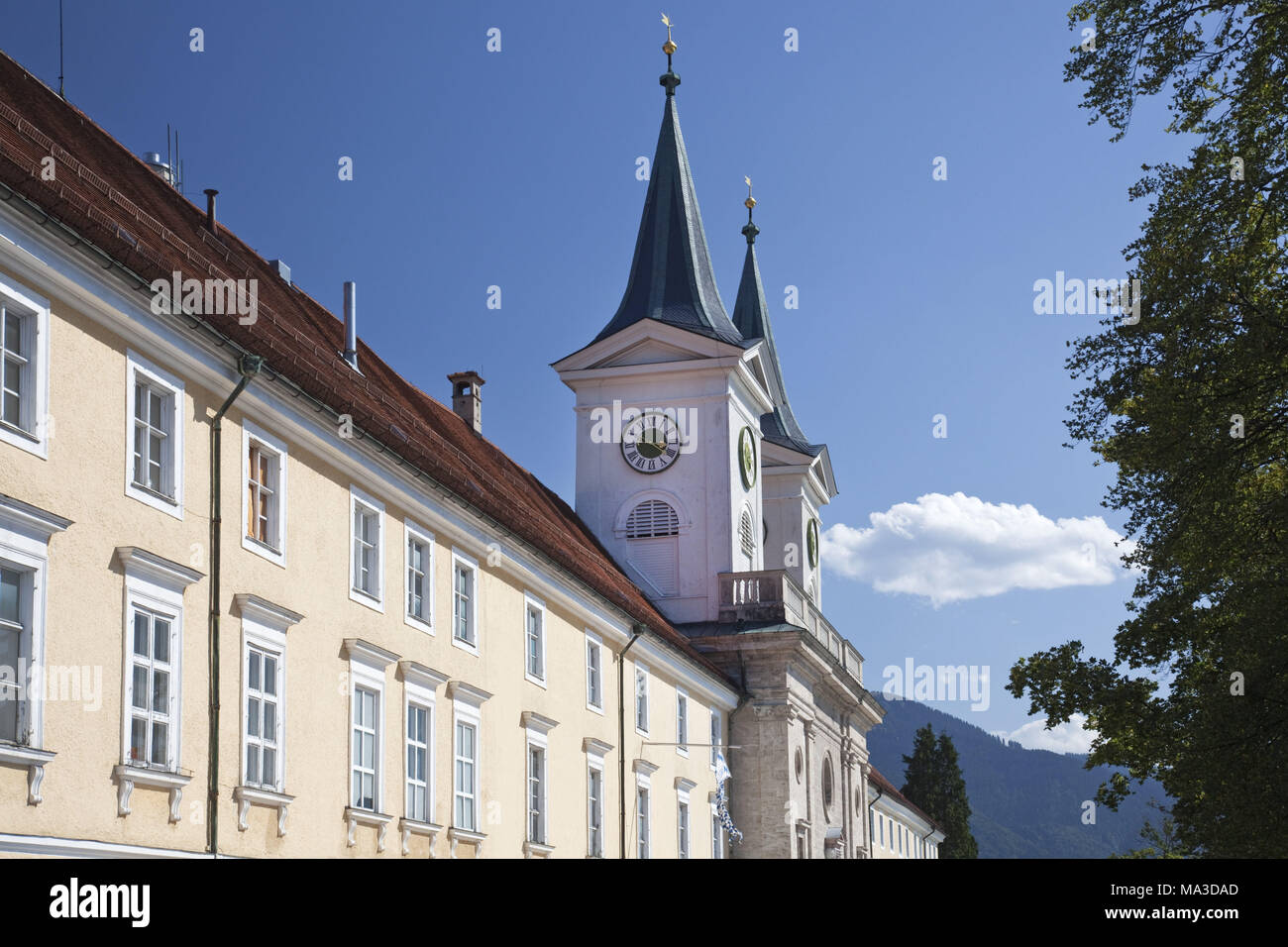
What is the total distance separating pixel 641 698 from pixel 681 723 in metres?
3.74

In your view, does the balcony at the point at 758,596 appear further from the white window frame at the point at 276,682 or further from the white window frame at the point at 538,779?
the white window frame at the point at 276,682

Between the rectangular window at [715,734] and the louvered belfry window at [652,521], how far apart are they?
6.93 meters

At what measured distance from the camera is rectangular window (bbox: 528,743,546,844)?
29661mm

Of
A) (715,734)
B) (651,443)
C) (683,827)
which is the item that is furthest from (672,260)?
(683,827)

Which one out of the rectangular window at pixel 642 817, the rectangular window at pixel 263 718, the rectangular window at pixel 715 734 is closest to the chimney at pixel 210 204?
the rectangular window at pixel 263 718

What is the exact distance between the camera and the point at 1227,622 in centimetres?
2225

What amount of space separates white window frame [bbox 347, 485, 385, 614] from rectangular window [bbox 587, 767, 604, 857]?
10413mm

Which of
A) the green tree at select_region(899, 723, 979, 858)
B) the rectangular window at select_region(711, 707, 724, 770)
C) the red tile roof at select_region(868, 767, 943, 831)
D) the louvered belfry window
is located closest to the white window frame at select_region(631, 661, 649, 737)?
the rectangular window at select_region(711, 707, 724, 770)

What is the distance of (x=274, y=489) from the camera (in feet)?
69.3

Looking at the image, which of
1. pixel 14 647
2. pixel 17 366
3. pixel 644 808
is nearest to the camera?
pixel 14 647

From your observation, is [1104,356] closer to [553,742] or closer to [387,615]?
[387,615]

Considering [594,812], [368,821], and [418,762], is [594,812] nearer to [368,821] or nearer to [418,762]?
[418,762]

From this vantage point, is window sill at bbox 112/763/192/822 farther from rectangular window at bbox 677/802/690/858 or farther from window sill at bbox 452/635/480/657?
rectangular window at bbox 677/802/690/858

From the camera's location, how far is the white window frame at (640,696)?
1443 inches
